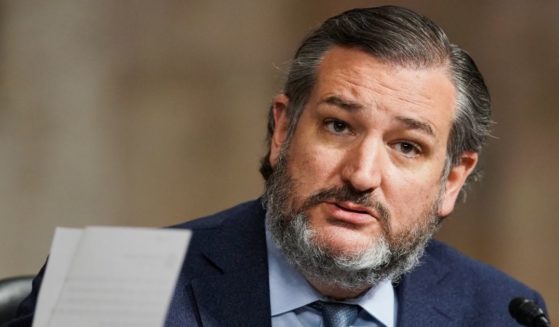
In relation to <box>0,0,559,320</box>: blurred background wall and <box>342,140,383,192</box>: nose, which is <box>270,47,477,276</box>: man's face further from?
<box>0,0,559,320</box>: blurred background wall

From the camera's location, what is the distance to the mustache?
2.09 metres

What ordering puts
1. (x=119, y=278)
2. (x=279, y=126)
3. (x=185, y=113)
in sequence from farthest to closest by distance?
(x=185, y=113) < (x=279, y=126) < (x=119, y=278)

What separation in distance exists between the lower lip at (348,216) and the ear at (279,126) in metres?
0.28

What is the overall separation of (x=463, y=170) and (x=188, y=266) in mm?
727

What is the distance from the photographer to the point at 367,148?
2.11 meters

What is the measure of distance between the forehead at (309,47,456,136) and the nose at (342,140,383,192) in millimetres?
89

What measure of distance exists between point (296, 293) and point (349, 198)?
296mm

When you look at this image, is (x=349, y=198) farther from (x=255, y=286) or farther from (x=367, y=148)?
(x=255, y=286)

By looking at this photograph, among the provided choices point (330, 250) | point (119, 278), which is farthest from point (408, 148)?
point (119, 278)

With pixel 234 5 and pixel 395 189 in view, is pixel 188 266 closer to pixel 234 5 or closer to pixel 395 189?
pixel 395 189

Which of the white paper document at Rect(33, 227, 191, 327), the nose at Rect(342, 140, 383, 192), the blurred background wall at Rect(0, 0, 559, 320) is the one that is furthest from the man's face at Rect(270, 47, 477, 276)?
the blurred background wall at Rect(0, 0, 559, 320)

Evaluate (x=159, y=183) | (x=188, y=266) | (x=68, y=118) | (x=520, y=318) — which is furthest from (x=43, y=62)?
(x=520, y=318)

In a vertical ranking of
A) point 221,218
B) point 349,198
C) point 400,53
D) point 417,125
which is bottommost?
point 221,218

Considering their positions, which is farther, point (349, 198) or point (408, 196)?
point (408, 196)
